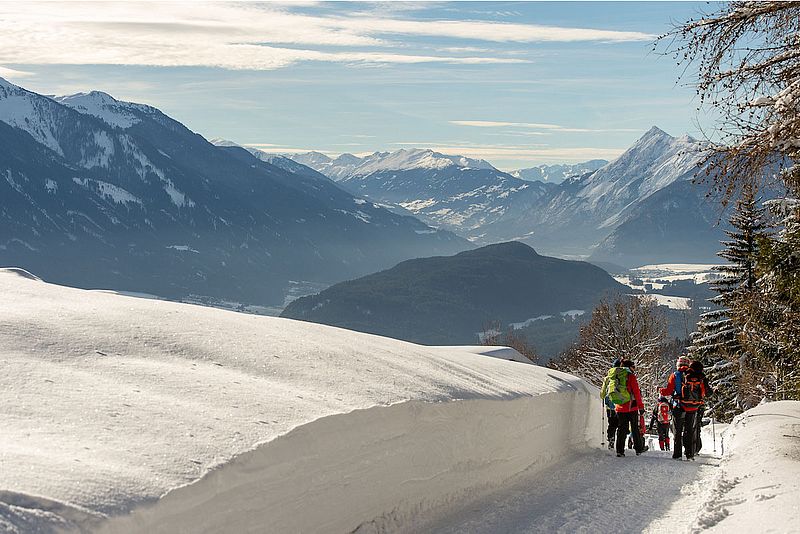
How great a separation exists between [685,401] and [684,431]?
1.64 ft

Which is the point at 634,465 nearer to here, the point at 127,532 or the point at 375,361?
the point at 375,361

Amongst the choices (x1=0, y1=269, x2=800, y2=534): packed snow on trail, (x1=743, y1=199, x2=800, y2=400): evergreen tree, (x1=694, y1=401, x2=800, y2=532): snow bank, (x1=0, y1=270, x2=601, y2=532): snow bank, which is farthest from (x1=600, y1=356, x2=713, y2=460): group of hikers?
(x1=0, y1=270, x2=601, y2=532): snow bank

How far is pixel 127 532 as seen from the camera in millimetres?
4820

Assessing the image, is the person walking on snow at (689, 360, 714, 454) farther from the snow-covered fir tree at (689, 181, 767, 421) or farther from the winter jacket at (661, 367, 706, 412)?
the snow-covered fir tree at (689, 181, 767, 421)

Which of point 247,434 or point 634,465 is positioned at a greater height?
point 247,434

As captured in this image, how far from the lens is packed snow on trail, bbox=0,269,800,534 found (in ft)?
17.3

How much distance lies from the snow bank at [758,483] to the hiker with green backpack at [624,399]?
5.00 feet

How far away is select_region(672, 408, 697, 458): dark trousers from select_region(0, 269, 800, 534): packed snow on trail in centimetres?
175

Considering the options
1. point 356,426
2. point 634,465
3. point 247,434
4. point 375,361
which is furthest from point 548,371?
point 247,434

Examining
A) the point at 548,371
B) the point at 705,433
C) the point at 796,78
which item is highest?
the point at 796,78

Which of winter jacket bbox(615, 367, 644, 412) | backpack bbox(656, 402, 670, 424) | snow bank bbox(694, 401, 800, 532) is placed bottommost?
backpack bbox(656, 402, 670, 424)

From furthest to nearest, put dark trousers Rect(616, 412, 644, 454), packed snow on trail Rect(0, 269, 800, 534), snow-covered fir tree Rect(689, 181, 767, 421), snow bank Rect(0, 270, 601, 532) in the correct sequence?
snow-covered fir tree Rect(689, 181, 767, 421), dark trousers Rect(616, 412, 644, 454), packed snow on trail Rect(0, 269, 800, 534), snow bank Rect(0, 270, 601, 532)

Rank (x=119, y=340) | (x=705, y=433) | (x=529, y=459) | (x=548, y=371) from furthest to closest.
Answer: (x=705, y=433)
(x=548, y=371)
(x=529, y=459)
(x=119, y=340)

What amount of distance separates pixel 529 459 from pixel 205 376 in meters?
5.60
